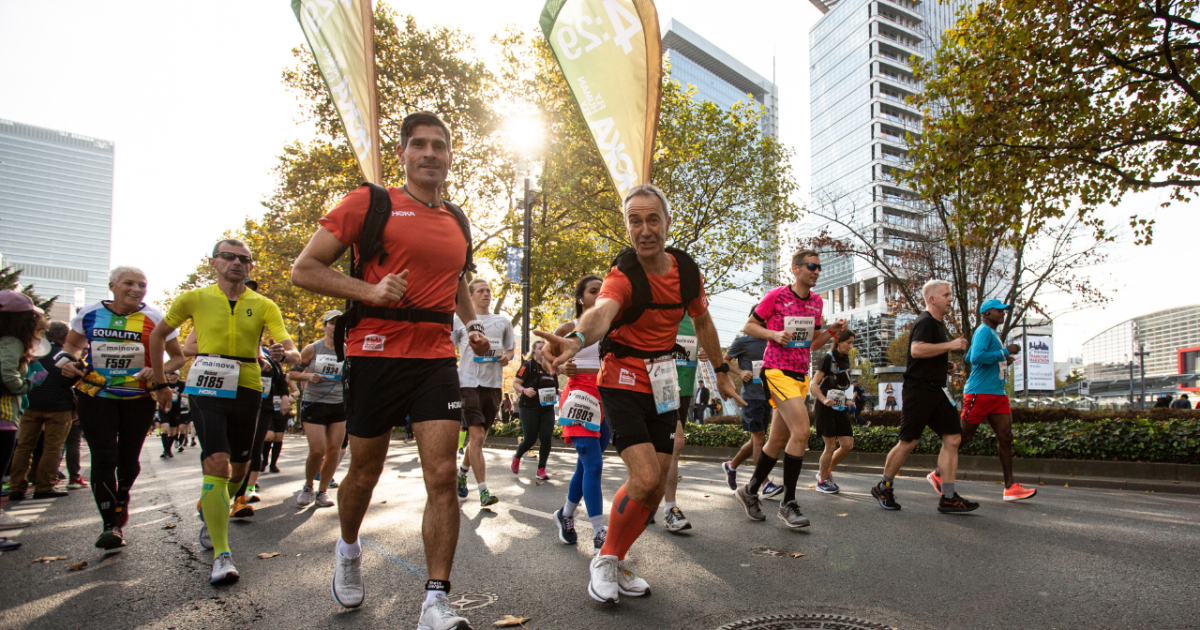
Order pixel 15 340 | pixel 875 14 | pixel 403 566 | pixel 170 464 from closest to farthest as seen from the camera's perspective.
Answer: pixel 403 566, pixel 15 340, pixel 170 464, pixel 875 14

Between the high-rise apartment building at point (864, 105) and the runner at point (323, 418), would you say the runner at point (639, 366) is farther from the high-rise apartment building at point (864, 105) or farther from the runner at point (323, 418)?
the high-rise apartment building at point (864, 105)

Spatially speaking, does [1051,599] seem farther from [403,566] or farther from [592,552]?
[403,566]

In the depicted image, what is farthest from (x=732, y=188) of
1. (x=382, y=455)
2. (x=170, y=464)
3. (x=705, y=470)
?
(x=382, y=455)

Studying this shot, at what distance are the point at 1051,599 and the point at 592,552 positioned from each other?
8.26 ft

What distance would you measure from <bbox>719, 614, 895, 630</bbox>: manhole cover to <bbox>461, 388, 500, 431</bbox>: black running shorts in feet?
13.3

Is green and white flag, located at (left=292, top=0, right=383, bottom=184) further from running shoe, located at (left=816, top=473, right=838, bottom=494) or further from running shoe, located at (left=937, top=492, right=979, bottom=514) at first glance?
running shoe, located at (left=937, top=492, right=979, bottom=514)

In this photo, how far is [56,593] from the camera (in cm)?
376

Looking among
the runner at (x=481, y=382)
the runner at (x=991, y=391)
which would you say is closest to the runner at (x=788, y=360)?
the runner at (x=991, y=391)

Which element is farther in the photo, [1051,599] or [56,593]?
[56,593]

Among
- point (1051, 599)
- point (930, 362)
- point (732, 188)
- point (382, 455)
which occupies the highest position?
point (732, 188)

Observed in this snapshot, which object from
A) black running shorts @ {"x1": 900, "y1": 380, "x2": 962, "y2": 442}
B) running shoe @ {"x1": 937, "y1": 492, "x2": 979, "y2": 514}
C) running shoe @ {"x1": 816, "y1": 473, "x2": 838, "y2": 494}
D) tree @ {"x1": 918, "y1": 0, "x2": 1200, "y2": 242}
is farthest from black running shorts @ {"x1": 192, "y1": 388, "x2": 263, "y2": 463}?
tree @ {"x1": 918, "y1": 0, "x2": 1200, "y2": 242}

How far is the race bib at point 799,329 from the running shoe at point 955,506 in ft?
6.01

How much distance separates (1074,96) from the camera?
10414 millimetres

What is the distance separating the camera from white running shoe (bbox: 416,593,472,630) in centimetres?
273
